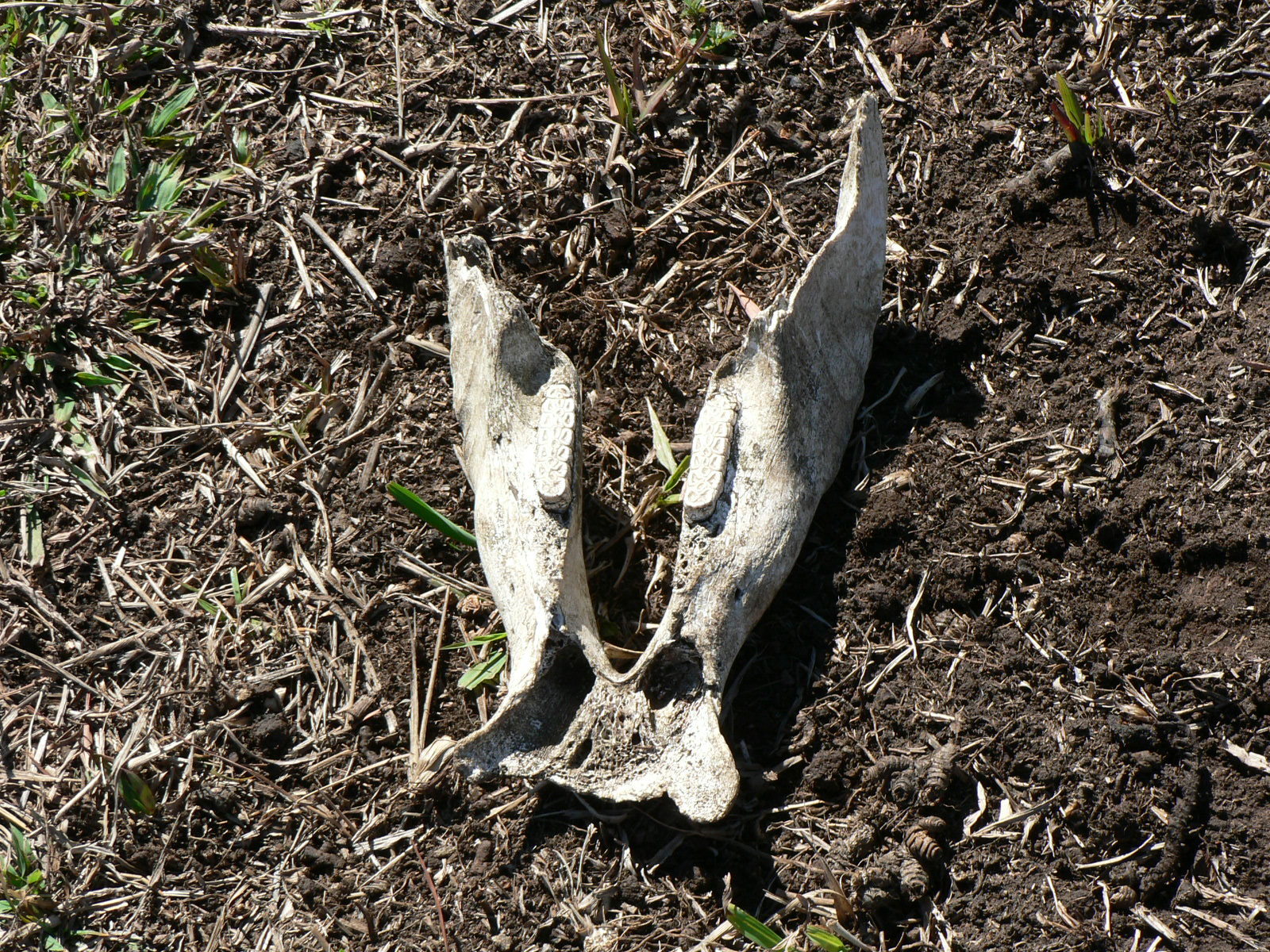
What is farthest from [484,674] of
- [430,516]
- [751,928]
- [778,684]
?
[751,928]

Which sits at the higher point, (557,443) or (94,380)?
(557,443)

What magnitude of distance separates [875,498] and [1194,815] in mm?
922

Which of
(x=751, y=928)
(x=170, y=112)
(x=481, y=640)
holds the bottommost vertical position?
(x=751, y=928)

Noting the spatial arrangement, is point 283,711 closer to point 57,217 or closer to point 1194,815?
point 57,217

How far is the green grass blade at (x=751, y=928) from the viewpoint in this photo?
6.80 feet

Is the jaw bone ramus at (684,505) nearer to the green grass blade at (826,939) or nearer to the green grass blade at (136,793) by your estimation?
the green grass blade at (826,939)

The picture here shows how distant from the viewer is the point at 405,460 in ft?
9.00

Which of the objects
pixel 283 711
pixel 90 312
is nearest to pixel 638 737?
pixel 283 711

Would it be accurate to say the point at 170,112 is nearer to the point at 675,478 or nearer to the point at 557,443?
the point at 557,443

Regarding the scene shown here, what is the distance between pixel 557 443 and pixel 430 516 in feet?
1.53

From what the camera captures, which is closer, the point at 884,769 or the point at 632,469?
the point at 884,769

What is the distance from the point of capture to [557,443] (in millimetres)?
2307

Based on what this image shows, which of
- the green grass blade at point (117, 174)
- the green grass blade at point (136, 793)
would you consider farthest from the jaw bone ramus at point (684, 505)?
the green grass blade at point (117, 174)

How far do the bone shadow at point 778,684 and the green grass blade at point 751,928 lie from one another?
94mm
